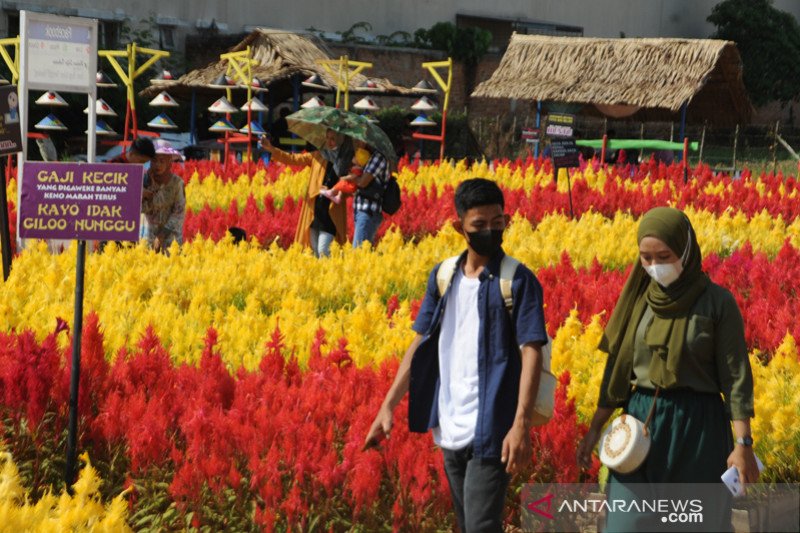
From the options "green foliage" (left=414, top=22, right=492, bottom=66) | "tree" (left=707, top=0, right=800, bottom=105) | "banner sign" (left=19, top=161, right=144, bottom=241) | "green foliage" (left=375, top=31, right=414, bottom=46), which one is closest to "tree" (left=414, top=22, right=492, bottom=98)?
"green foliage" (left=414, top=22, right=492, bottom=66)

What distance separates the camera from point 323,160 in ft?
33.4

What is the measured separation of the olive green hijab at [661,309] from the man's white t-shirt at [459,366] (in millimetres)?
449

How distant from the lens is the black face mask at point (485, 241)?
412 centimetres

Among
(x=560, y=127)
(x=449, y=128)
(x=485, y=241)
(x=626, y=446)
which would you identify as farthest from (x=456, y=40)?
(x=626, y=446)

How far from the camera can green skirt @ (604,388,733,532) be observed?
158 inches

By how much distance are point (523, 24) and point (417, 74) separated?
5.61 meters

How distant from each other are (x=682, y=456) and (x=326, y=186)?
6415mm

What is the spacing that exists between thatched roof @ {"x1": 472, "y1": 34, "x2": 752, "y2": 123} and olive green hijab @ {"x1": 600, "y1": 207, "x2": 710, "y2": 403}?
60.3 feet

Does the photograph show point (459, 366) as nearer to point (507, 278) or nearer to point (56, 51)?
point (507, 278)

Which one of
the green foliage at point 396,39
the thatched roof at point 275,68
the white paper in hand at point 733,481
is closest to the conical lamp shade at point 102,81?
the thatched roof at point 275,68

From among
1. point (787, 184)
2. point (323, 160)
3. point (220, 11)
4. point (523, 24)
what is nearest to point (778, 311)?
point (323, 160)

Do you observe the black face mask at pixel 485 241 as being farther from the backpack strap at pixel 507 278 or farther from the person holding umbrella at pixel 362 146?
the person holding umbrella at pixel 362 146

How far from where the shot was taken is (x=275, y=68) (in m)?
27.6

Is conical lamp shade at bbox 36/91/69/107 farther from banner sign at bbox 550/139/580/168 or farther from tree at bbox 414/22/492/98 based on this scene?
tree at bbox 414/22/492/98
